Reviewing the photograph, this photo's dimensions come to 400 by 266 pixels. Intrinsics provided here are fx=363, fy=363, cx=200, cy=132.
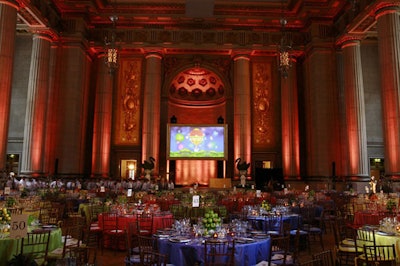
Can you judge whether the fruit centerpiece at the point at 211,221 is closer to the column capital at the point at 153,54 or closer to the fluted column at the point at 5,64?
the fluted column at the point at 5,64

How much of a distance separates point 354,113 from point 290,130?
429 cm

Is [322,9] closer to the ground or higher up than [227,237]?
higher up

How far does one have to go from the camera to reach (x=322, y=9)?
2075 cm

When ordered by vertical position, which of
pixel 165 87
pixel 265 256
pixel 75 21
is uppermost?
pixel 75 21

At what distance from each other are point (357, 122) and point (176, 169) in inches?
509

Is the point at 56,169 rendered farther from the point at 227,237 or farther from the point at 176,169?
the point at 227,237

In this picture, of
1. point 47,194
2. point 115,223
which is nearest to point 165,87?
point 47,194

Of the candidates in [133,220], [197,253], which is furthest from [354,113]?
[197,253]

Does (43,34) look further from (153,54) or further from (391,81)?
(391,81)

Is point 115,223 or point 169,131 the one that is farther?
point 169,131

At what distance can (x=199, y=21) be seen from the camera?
75.3 feet

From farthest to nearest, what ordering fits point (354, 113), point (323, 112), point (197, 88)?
1. point (197, 88)
2. point (323, 112)
3. point (354, 113)

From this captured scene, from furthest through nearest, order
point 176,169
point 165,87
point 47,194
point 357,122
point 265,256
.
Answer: point 176,169 < point 165,87 < point 357,122 < point 47,194 < point 265,256

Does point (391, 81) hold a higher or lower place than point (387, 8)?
lower
